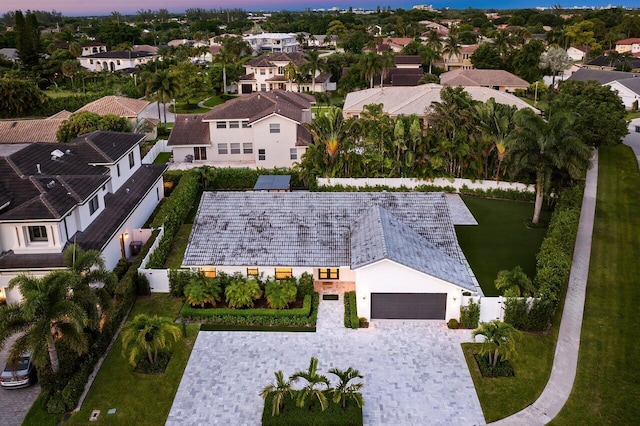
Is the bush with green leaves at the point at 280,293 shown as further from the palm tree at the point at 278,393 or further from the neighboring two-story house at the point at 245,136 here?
the neighboring two-story house at the point at 245,136

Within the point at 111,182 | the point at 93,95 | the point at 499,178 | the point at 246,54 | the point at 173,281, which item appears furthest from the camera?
the point at 246,54

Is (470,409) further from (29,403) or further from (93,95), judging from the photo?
(93,95)

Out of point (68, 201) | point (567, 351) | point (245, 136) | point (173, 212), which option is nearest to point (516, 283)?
point (567, 351)

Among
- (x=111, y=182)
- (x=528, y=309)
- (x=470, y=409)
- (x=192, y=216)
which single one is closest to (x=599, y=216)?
(x=528, y=309)

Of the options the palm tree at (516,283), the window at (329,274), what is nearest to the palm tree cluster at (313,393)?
the window at (329,274)

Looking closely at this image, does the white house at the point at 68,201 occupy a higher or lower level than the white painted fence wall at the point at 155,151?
higher

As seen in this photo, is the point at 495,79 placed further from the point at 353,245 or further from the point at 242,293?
the point at 242,293

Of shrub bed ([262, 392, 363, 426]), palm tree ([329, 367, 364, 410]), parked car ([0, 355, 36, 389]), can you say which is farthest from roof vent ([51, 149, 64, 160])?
palm tree ([329, 367, 364, 410])
